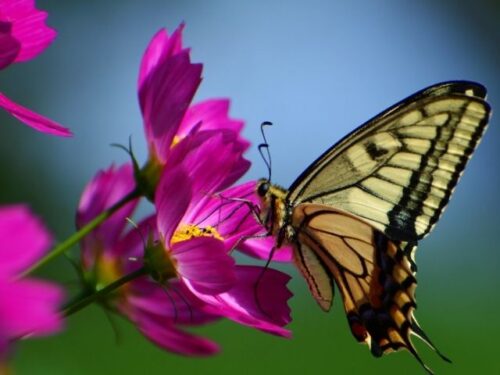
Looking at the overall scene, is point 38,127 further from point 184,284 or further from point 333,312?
point 333,312

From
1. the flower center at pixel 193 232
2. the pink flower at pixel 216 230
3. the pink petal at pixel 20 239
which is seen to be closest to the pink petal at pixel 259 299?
the pink flower at pixel 216 230

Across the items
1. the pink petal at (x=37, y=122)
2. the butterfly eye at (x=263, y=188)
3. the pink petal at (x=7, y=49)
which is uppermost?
the pink petal at (x=7, y=49)

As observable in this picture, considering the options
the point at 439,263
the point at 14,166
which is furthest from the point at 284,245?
the point at 14,166

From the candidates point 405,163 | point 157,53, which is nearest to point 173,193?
point 157,53

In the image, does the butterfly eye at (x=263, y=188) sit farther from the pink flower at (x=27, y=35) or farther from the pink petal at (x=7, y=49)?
the pink petal at (x=7, y=49)

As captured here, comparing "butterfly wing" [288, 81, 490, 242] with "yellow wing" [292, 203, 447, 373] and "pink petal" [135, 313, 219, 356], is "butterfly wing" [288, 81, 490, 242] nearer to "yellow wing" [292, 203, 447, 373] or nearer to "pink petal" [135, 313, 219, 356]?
"yellow wing" [292, 203, 447, 373]

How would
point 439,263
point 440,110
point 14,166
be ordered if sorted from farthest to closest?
point 14,166, point 439,263, point 440,110
